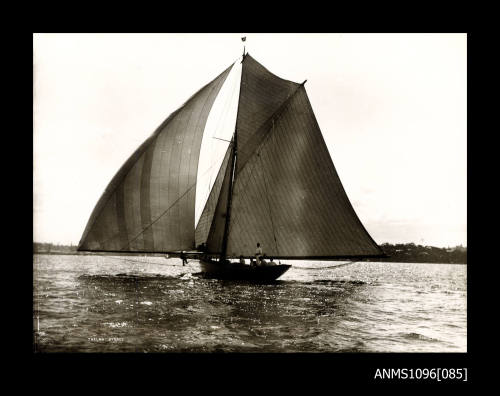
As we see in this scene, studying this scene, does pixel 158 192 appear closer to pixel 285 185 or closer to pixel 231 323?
pixel 285 185

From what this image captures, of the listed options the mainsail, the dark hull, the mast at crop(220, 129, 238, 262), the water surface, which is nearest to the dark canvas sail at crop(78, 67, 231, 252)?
the mainsail

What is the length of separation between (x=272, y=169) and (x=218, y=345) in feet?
45.6

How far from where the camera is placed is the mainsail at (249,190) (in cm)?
2267

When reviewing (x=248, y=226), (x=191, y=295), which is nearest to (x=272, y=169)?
(x=248, y=226)

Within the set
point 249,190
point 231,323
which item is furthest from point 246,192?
point 231,323

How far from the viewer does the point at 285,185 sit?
942 inches

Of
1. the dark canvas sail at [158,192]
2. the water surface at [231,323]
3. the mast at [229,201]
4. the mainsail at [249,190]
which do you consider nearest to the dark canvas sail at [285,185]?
the mainsail at [249,190]

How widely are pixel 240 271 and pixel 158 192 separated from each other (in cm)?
603

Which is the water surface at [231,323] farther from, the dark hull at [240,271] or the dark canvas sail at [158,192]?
the dark hull at [240,271]

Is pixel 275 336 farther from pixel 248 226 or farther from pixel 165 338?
pixel 248 226

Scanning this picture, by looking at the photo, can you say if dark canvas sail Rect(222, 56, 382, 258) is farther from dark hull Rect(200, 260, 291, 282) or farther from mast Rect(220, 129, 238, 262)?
dark hull Rect(200, 260, 291, 282)

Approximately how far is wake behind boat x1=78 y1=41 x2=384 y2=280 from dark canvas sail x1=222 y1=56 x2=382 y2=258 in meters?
0.05

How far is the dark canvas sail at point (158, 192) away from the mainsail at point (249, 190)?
0.16 ft
